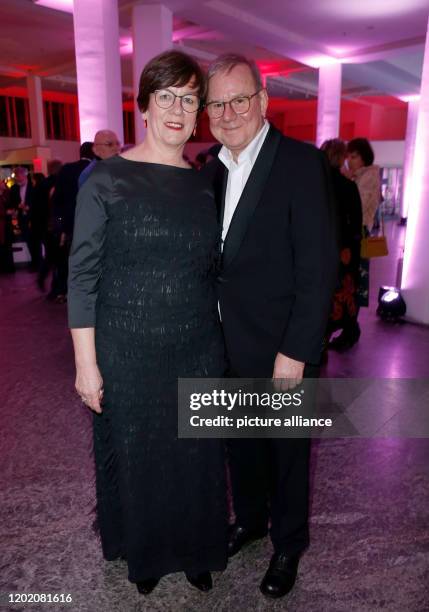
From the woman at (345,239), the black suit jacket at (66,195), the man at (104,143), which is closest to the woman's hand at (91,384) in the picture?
the woman at (345,239)

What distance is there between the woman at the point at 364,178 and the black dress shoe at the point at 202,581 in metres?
3.13

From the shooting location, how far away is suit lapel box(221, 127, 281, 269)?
153cm

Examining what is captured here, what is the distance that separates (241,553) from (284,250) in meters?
1.22

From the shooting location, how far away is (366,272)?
4.59 meters

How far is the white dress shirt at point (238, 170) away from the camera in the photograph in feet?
5.21

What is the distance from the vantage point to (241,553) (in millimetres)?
1973

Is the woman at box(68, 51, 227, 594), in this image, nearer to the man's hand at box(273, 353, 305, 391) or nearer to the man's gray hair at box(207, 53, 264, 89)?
the man's gray hair at box(207, 53, 264, 89)

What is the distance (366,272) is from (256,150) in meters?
3.27

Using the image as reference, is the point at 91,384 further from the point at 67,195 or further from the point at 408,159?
the point at 408,159

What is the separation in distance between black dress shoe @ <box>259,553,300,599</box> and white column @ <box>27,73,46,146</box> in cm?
1496

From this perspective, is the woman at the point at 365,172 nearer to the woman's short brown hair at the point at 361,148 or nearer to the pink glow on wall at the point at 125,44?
the woman's short brown hair at the point at 361,148

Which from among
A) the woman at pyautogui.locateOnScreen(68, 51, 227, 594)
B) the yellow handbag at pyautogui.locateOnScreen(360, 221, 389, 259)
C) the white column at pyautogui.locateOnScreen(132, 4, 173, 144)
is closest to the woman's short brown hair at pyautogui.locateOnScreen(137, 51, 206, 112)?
the woman at pyautogui.locateOnScreen(68, 51, 227, 594)

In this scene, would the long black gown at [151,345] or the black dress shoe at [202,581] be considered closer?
the long black gown at [151,345]

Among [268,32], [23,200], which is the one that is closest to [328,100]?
[268,32]
